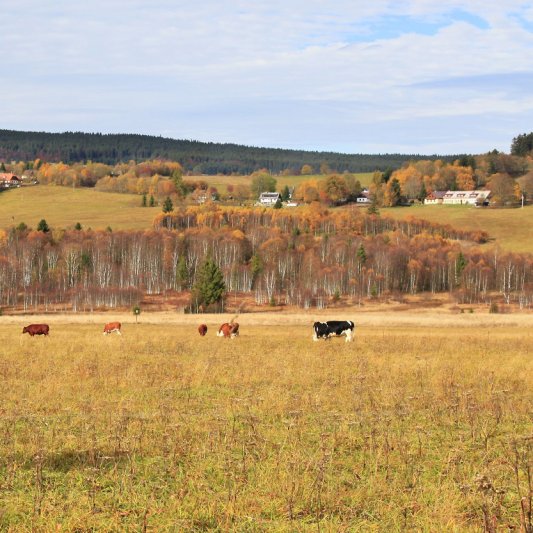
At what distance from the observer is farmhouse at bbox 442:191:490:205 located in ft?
620

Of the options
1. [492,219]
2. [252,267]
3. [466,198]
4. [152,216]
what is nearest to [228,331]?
[252,267]

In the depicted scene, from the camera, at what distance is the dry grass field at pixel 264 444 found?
30.6 feet

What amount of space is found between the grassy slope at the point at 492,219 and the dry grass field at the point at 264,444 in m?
122

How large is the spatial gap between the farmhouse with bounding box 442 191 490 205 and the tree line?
5912 cm

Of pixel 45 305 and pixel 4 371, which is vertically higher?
pixel 4 371

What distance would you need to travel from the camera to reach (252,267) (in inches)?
4343

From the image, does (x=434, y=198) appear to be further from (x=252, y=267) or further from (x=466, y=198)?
(x=252, y=267)

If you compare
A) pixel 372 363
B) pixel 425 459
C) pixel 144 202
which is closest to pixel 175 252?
pixel 144 202

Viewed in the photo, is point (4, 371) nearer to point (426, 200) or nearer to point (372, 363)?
point (372, 363)

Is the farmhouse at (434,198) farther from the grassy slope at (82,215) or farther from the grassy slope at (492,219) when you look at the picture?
the grassy slope at (82,215)

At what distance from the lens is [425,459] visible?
12008 millimetres

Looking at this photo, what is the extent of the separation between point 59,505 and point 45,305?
8867cm

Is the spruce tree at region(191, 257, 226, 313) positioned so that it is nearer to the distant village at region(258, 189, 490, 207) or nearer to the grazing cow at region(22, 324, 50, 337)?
the grazing cow at region(22, 324, 50, 337)

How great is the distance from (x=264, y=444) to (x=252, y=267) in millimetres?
97984
